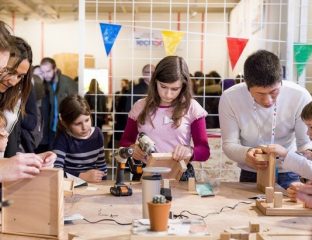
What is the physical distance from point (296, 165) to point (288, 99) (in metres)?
0.50

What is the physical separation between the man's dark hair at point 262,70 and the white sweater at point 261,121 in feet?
0.63

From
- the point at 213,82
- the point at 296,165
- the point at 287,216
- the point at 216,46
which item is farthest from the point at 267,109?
the point at 216,46

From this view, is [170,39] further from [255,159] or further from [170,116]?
[255,159]

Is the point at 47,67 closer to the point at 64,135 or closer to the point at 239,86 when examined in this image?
the point at 64,135

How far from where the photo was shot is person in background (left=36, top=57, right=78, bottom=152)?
6.05 meters

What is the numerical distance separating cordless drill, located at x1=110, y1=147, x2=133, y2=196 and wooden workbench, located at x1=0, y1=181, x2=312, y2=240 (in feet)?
0.11

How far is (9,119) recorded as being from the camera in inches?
103

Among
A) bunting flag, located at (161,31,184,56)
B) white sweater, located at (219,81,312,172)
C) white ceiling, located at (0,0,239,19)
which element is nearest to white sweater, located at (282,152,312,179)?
white sweater, located at (219,81,312,172)

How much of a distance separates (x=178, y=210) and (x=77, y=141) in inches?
46.8

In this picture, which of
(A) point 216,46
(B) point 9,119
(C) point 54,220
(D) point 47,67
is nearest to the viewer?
(C) point 54,220

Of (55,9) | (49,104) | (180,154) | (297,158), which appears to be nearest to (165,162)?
(180,154)

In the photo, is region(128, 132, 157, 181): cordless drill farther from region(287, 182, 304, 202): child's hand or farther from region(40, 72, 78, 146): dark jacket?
region(40, 72, 78, 146): dark jacket

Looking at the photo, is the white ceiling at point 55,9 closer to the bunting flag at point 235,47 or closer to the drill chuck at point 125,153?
the bunting flag at point 235,47

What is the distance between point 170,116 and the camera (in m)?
2.86
